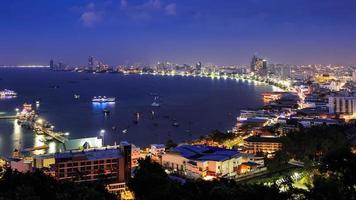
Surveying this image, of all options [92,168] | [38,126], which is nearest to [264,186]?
[92,168]

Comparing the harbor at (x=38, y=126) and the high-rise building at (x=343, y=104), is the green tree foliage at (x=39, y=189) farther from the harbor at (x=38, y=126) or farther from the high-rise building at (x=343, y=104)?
the high-rise building at (x=343, y=104)

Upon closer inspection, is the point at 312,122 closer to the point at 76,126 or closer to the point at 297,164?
the point at 297,164

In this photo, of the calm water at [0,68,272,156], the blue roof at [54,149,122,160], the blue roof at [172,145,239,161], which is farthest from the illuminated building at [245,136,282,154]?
the blue roof at [54,149,122,160]

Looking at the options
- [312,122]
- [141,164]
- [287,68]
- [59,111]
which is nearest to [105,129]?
[59,111]

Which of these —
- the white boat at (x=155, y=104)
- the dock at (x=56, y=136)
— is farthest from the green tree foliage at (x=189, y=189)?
the white boat at (x=155, y=104)

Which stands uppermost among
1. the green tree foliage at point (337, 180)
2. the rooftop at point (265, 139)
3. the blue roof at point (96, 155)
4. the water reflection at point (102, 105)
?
the green tree foliage at point (337, 180)
